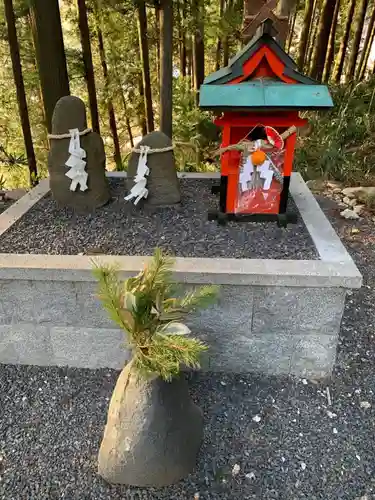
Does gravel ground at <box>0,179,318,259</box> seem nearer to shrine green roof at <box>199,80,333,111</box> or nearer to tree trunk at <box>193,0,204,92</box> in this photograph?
shrine green roof at <box>199,80,333,111</box>

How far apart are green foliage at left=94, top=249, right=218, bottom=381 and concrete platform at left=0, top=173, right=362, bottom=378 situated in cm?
40

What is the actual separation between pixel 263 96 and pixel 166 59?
1777mm

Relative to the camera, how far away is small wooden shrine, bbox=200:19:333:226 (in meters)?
1.90

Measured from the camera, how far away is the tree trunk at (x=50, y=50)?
304 cm

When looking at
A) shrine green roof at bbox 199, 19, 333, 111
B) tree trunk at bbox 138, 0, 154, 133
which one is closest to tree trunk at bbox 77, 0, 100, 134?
tree trunk at bbox 138, 0, 154, 133

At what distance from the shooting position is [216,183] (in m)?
2.87

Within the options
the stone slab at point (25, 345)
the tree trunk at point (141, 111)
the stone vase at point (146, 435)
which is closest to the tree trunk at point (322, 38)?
the tree trunk at point (141, 111)

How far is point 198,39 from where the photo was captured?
5105mm

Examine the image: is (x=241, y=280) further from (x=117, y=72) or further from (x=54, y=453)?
(x=117, y=72)

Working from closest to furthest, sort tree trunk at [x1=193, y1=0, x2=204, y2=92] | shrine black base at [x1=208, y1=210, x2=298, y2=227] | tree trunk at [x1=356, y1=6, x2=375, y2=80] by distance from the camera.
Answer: shrine black base at [x1=208, y1=210, x2=298, y2=227]
tree trunk at [x1=193, y1=0, x2=204, y2=92]
tree trunk at [x1=356, y1=6, x2=375, y2=80]

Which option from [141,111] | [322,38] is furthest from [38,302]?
[322,38]

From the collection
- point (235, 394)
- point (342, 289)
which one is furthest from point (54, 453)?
point (342, 289)

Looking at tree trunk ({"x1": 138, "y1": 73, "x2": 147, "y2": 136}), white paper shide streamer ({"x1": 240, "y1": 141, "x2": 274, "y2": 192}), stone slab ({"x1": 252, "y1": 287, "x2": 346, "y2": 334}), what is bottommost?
tree trunk ({"x1": 138, "y1": 73, "x2": 147, "y2": 136})

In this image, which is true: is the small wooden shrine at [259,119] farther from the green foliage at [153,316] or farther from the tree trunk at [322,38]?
the tree trunk at [322,38]
